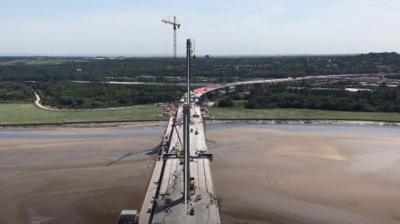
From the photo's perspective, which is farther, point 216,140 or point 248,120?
point 248,120

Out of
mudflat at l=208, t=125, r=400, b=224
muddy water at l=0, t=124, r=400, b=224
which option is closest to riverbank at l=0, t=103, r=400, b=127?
muddy water at l=0, t=124, r=400, b=224

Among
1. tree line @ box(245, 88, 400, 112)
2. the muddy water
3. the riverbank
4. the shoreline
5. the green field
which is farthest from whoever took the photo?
tree line @ box(245, 88, 400, 112)

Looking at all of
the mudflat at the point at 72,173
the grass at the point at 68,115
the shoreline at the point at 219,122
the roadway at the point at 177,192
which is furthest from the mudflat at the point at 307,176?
the grass at the point at 68,115

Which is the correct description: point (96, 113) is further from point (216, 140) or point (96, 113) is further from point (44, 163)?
point (44, 163)

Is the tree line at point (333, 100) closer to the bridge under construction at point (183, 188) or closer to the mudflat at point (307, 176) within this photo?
the mudflat at point (307, 176)

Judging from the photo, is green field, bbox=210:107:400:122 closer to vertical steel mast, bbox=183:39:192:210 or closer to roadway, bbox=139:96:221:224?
roadway, bbox=139:96:221:224

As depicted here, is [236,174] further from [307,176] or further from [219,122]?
[219,122]

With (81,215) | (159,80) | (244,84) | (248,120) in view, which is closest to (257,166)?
(81,215)
